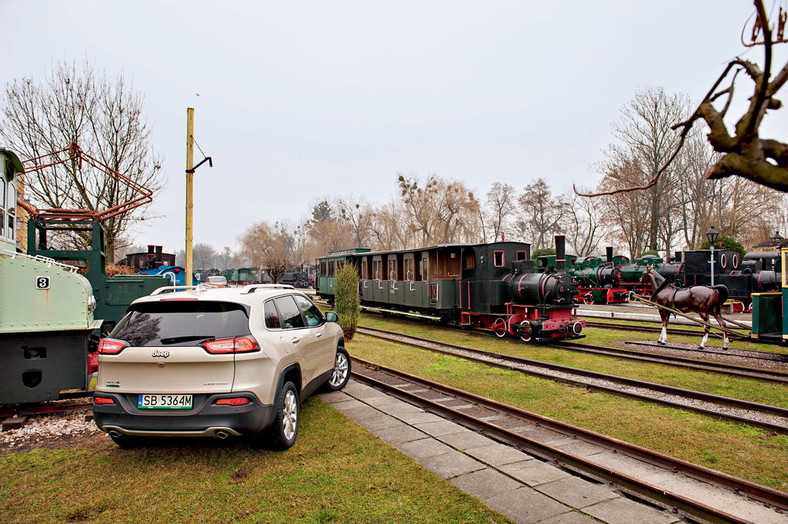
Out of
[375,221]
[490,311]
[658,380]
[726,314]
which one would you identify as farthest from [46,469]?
[375,221]

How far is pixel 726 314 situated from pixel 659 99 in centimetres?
1788

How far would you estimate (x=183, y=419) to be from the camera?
13.8 feet

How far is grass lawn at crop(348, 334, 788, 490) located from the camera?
16.9ft

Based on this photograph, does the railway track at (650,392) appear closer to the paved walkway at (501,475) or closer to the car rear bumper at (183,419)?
the paved walkway at (501,475)

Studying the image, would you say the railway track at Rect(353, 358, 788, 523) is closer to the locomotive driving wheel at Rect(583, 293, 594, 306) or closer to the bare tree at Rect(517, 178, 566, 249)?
the locomotive driving wheel at Rect(583, 293, 594, 306)

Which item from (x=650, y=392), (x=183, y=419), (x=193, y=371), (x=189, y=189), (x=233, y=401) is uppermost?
(x=189, y=189)

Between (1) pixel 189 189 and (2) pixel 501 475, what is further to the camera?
(1) pixel 189 189

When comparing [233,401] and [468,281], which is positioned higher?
[468,281]

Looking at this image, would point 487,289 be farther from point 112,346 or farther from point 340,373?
point 112,346

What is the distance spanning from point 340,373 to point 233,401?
11.8ft

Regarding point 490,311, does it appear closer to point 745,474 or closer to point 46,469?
point 745,474

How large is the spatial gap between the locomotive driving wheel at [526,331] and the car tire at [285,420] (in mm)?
9508

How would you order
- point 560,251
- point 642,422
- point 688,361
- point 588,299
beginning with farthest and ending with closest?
point 588,299, point 560,251, point 688,361, point 642,422

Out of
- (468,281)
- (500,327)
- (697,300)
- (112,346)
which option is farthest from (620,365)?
(112,346)
